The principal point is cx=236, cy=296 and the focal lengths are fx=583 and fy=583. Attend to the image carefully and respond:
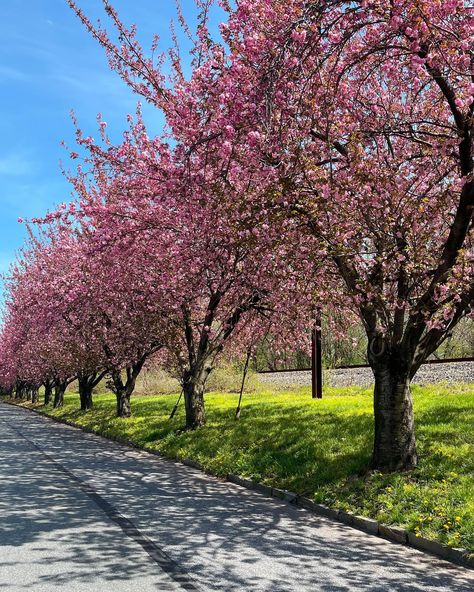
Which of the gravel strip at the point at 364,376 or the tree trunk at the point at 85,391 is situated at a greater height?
the gravel strip at the point at 364,376

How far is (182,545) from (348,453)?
15.5ft

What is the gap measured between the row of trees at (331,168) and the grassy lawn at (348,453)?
74cm

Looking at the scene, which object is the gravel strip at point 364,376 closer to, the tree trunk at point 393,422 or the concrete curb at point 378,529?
the tree trunk at point 393,422

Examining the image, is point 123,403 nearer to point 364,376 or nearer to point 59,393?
point 364,376

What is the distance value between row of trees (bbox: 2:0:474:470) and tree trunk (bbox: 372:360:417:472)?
0.07ft

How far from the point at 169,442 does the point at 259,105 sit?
34.3ft

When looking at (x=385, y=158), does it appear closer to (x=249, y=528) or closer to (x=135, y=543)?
(x=249, y=528)

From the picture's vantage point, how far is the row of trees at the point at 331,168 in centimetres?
689

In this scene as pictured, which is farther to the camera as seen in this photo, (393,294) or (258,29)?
(393,294)

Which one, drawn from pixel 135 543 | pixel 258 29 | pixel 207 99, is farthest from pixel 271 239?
pixel 135 543

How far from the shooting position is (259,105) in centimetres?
698

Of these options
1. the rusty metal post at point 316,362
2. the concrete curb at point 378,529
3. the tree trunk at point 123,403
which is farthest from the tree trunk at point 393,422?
the tree trunk at point 123,403

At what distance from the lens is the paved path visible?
16.8 ft

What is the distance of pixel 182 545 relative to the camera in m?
6.21
